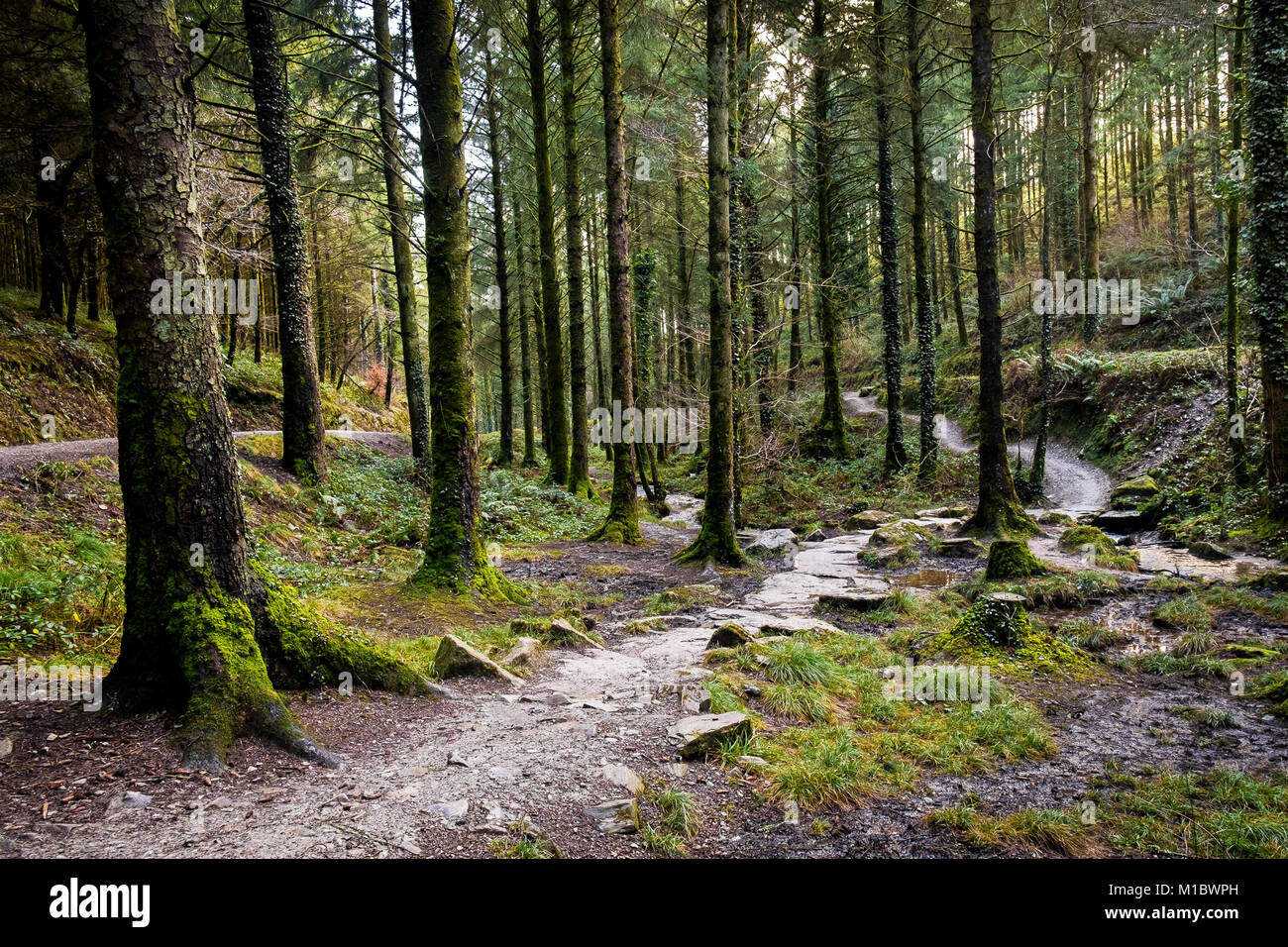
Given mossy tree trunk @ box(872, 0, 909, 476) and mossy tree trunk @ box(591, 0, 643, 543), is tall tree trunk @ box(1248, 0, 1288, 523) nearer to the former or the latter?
mossy tree trunk @ box(872, 0, 909, 476)

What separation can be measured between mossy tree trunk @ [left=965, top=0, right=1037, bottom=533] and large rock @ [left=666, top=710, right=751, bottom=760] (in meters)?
9.00

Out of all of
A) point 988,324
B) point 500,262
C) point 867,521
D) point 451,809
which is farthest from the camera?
point 500,262

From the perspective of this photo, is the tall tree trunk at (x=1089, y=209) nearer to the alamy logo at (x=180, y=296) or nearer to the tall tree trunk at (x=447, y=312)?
the tall tree trunk at (x=447, y=312)

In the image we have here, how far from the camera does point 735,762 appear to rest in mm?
4129

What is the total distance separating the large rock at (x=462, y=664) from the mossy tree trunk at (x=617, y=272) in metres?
6.61

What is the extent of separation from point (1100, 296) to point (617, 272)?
2158 centimetres

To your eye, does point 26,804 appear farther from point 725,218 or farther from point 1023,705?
point 725,218

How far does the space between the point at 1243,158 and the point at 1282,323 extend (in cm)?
276

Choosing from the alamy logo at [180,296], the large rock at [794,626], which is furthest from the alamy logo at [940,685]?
the alamy logo at [180,296]

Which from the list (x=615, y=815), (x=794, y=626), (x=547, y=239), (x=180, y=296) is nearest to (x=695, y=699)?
(x=615, y=815)

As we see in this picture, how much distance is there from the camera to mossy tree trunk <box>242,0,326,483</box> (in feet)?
35.8
